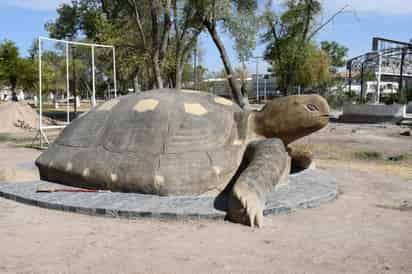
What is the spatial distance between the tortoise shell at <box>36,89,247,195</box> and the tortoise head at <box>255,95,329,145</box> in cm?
43

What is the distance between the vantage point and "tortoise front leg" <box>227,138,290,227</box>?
5.19 metres

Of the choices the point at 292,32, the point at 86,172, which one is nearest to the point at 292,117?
the point at 86,172

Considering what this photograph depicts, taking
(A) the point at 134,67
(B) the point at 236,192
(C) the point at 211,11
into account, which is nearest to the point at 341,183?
(B) the point at 236,192

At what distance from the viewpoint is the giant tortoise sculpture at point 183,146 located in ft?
19.5

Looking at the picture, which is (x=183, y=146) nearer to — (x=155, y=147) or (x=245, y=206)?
(x=155, y=147)

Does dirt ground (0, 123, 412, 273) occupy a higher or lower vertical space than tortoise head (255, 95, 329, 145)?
lower

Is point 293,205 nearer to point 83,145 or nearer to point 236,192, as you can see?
point 236,192

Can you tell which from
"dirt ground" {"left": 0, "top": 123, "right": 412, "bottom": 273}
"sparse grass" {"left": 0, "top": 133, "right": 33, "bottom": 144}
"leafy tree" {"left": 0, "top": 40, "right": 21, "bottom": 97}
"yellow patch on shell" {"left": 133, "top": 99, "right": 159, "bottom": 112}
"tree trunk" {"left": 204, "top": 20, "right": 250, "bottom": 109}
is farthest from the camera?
"leafy tree" {"left": 0, "top": 40, "right": 21, "bottom": 97}

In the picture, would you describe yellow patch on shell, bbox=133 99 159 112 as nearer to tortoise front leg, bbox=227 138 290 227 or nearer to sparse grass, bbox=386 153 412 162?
tortoise front leg, bbox=227 138 290 227

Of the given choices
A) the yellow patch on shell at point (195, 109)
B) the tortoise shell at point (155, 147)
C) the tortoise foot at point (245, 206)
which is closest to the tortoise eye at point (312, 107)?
the tortoise shell at point (155, 147)

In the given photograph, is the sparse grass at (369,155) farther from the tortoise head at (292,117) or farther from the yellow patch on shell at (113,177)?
the yellow patch on shell at (113,177)

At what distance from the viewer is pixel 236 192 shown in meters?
5.27

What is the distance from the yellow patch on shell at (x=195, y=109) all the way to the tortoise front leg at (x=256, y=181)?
920mm

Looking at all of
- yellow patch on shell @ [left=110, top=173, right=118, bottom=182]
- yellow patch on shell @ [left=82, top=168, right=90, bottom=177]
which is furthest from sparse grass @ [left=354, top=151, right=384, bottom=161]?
yellow patch on shell @ [left=82, top=168, right=90, bottom=177]
